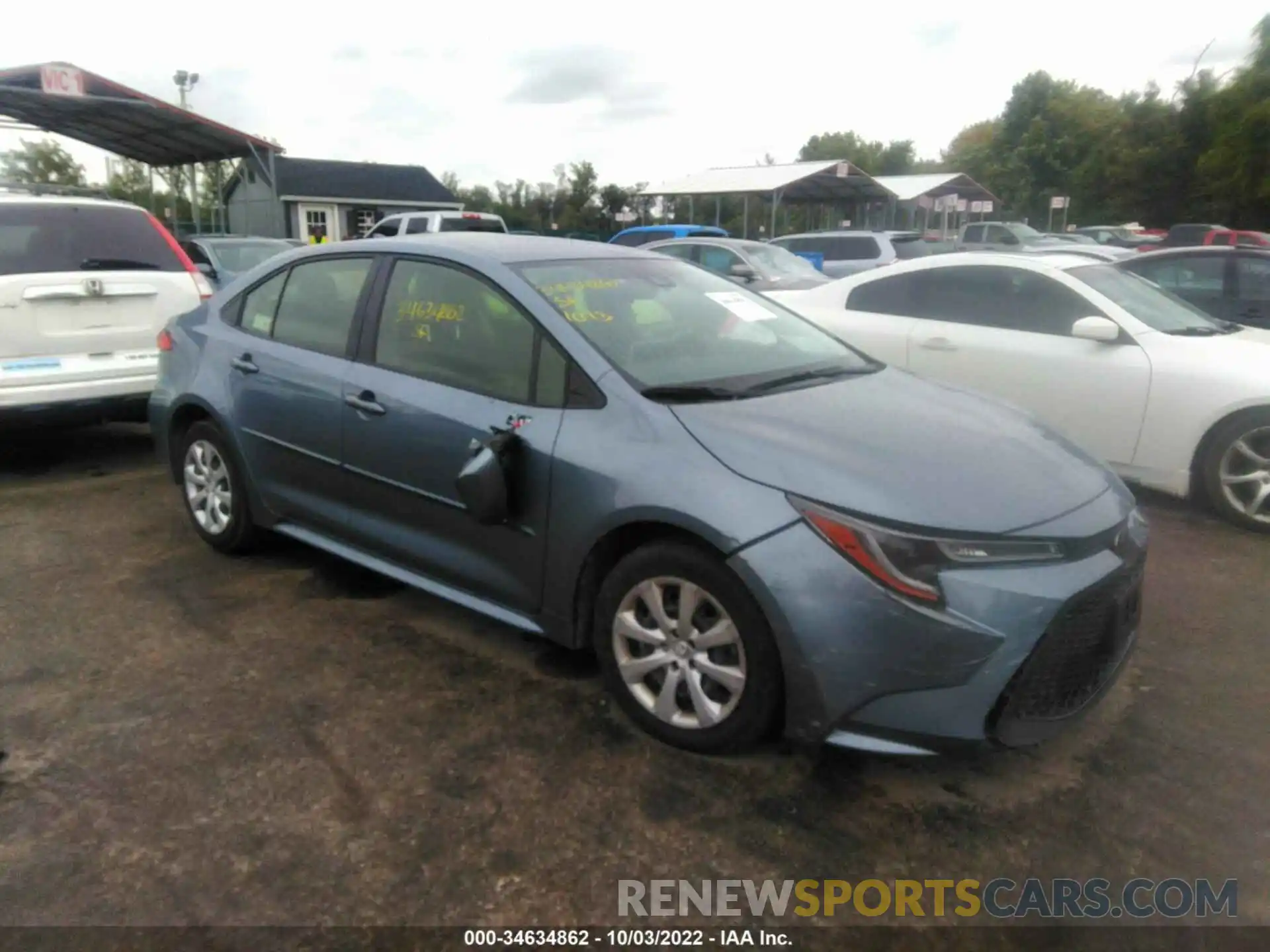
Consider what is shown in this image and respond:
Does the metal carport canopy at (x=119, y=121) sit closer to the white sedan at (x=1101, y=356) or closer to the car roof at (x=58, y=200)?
the car roof at (x=58, y=200)

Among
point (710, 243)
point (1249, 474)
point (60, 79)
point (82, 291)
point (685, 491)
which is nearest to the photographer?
point (685, 491)

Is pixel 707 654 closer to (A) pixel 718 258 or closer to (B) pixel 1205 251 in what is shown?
(B) pixel 1205 251

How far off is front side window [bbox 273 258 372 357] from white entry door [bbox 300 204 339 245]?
43523 mm

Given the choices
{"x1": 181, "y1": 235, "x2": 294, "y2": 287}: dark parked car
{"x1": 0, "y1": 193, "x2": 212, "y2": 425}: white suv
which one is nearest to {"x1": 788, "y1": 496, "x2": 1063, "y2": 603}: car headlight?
{"x1": 0, "y1": 193, "x2": 212, "y2": 425}: white suv

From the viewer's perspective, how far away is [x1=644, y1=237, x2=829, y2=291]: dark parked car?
498 inches

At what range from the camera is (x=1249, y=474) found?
205 inches

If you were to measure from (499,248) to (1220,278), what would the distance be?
7.13 m

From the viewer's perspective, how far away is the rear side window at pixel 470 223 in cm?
1816

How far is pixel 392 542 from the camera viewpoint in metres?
3.78

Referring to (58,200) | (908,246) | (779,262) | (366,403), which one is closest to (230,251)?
(58,200)

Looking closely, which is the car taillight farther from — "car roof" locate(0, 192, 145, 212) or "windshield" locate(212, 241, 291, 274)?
"windshield" locate(212, 241, 291, 274)

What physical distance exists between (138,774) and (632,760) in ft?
4.88

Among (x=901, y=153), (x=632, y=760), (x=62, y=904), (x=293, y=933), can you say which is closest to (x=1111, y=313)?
(x=632, y=760)

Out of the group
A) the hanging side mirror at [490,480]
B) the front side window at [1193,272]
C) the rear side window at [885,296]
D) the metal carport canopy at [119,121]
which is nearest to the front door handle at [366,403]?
the hanging side mirror at [490,480]
